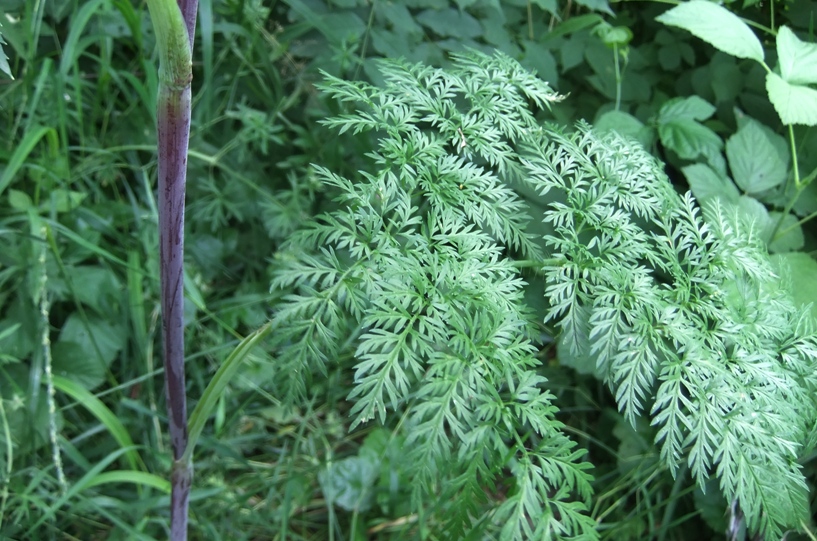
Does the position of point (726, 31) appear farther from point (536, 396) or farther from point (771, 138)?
point (536, 396)

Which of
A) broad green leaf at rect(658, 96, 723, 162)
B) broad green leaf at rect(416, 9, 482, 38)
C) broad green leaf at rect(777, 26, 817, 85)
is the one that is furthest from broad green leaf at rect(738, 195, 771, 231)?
broad green leaf at rect(416, 9, 482, 38)

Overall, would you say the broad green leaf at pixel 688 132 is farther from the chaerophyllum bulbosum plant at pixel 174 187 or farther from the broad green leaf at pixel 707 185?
the chaerophyllum bulbosum plant at pixel 174 187

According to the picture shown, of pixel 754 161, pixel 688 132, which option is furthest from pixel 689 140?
pixel 754 161

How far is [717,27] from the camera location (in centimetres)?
A: 128

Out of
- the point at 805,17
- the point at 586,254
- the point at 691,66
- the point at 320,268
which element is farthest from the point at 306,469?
the point at 805,17

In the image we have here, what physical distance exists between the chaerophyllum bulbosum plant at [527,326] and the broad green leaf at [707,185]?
1.56 ft

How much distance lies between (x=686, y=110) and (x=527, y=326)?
90 centimetres

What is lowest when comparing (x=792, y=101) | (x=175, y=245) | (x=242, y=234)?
(x=242, y=234)

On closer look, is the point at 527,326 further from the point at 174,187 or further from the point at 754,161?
the point at 754,161

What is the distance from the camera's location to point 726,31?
127 centimetres

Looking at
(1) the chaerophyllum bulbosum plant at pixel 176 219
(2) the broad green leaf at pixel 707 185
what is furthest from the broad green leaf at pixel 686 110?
(1) the chaerophyllum bulbosum plant at pixel 176 219

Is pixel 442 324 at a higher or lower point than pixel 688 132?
higher

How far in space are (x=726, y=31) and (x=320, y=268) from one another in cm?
97

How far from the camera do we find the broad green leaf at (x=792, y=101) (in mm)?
1176
